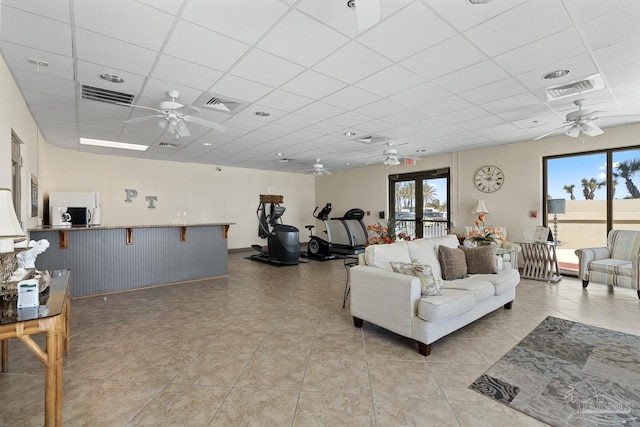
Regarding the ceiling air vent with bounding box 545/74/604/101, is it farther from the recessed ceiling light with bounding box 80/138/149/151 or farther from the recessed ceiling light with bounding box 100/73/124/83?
the recessed ceiling light with bounding box 80/138/149/151

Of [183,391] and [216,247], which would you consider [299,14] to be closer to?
[183,391]

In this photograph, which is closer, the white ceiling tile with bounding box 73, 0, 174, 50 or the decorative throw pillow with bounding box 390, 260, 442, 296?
the white ceiling tile with bounding box 73, 0, 174, 50

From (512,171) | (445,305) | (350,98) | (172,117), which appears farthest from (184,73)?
(512,171)

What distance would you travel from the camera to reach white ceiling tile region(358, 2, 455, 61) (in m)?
2.31

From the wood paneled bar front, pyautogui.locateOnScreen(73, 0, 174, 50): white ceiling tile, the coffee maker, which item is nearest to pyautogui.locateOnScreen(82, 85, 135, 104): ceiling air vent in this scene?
pyautogui.locateOnScreen(73, 0, 174, 50): white ceiling tile

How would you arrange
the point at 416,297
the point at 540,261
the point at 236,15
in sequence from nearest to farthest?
the point at 236,15 → the point at 416,297 → the point at 540,261

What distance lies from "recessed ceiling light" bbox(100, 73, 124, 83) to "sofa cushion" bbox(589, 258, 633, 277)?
23.6ft

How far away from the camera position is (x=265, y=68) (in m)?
3.14

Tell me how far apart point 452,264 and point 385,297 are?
1.31 metres

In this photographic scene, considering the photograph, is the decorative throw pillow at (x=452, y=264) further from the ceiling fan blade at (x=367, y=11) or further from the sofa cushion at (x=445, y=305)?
the ceiling fan blade at (x=367, y=11)

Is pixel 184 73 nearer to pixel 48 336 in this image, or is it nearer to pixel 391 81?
pixel 391 81

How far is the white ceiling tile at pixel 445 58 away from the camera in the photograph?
273 cm

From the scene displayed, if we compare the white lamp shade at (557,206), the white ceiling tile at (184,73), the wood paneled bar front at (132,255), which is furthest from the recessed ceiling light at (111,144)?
the white lamp shade at (557,206)

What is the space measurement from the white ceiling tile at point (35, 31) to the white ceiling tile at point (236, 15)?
1.11 metres
